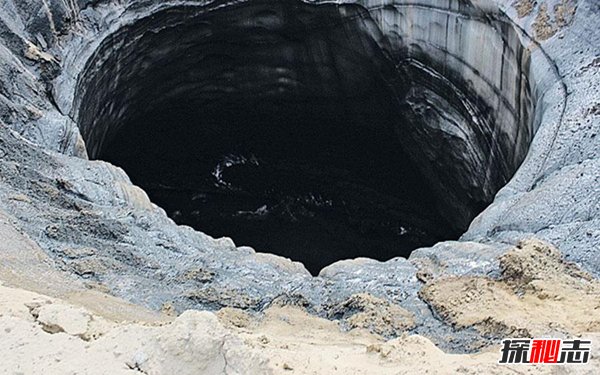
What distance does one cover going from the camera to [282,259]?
6.06 m

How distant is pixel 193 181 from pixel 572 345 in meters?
10.4

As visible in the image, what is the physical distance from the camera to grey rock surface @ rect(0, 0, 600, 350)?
5.29 metres

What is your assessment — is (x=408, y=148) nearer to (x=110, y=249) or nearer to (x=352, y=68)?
(x=352, y=68)

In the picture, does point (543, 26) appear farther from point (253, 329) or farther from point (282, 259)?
point (253, 329)

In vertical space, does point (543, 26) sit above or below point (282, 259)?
above

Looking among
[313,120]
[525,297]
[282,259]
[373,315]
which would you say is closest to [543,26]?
[282,259]

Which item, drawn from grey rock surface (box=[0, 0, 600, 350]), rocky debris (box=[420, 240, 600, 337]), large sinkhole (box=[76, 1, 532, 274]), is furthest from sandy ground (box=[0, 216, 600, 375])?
large sinkhole (box=[76, 1, 532, 274])

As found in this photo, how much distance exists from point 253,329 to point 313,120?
8.44m

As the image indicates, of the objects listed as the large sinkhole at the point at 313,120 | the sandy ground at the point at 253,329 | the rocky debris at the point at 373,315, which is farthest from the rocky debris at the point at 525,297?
the large sinkhole at the point at 313,120

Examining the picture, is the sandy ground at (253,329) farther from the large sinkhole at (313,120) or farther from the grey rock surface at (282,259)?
the large sinkhole at (313,120)

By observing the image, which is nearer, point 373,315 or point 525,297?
point 525,297

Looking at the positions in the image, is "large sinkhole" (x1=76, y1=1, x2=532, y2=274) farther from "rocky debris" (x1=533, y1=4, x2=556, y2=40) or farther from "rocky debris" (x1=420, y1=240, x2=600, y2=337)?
"rocky debris" (x1=420, y1=240, x2=600, y2=337)

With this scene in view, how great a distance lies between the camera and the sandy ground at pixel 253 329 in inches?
123

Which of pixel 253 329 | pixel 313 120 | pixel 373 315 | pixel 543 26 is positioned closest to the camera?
pixel 253 329
